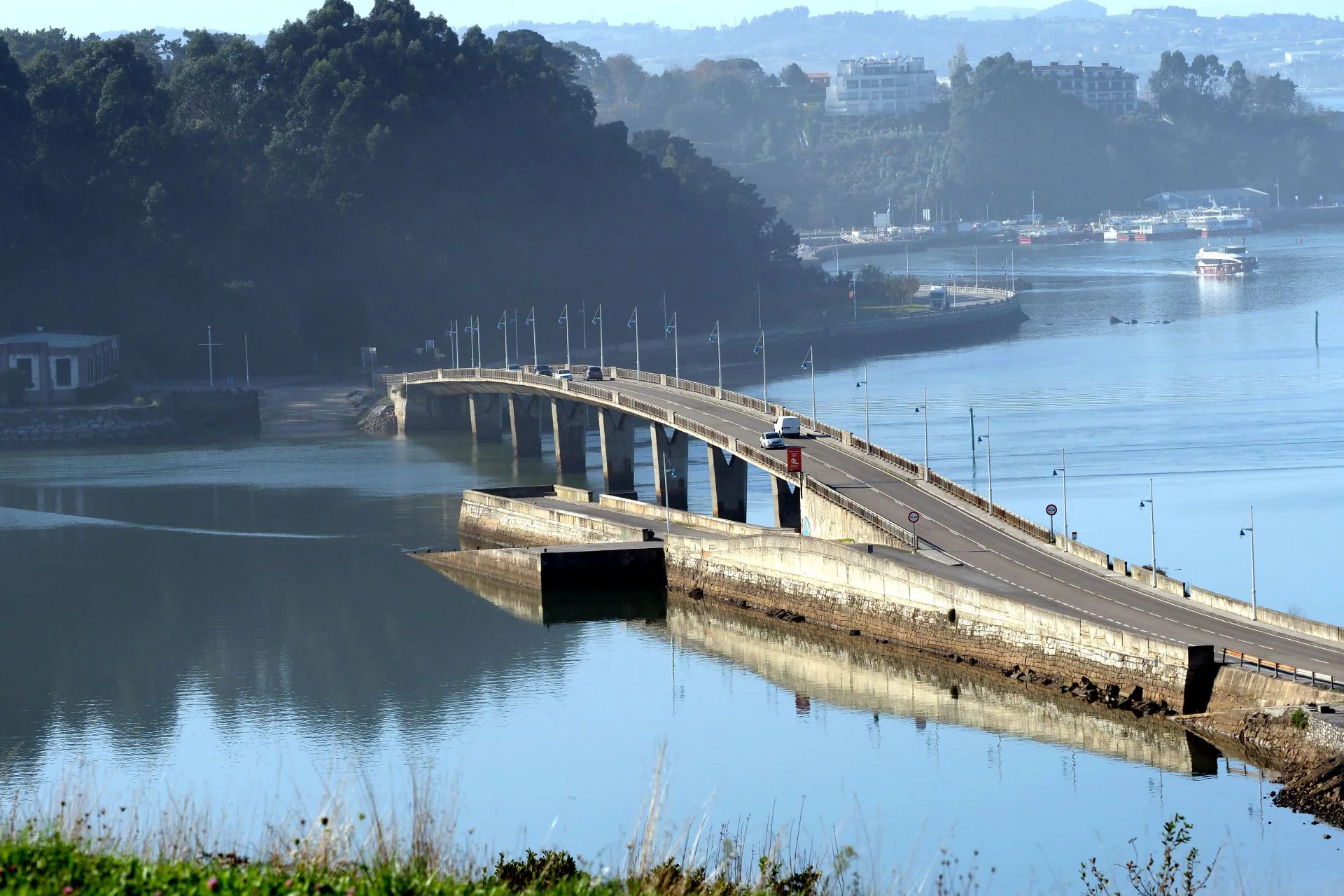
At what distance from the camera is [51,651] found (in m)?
75.0

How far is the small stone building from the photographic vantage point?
5896 inches

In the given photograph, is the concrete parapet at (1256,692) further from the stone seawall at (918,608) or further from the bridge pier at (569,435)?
the bridge pier at (569,435)

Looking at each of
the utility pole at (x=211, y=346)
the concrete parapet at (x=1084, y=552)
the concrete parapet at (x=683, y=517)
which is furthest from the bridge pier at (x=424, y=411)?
the concrete parapet at (x=1084, y=552)

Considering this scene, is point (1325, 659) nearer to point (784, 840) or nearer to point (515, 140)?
point (784, 840)

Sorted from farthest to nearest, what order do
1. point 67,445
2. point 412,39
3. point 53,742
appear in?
1. point 412,39
2. point 67,445
3. point 53,742

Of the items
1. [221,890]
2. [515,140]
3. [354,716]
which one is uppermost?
[515,140]

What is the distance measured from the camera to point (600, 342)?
186m

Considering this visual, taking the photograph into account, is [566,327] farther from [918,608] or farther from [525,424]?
[918,608]

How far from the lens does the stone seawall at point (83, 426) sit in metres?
144

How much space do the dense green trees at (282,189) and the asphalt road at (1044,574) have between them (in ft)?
285

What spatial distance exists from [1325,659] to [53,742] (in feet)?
114

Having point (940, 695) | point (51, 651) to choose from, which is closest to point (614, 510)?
point (51, 651)

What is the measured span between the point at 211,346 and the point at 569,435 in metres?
54.7

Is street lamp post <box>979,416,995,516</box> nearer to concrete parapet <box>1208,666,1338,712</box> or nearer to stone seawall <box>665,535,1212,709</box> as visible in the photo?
stone seawall <box>665,535,1212,709</box>
